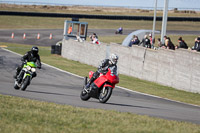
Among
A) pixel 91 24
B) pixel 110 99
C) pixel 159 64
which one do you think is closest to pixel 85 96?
pixel 110 99

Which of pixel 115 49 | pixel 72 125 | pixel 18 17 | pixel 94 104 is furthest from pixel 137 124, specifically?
pixel 18 17

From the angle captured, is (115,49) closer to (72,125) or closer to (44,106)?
(44,106)

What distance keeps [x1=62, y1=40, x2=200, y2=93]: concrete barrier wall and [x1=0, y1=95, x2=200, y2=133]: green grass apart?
9.18 metres

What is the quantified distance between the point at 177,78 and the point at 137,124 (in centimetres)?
1130

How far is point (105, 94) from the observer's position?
12211 millimetres

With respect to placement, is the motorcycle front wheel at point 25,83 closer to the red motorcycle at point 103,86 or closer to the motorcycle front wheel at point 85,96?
the motorcycle front wheel at point 85,96

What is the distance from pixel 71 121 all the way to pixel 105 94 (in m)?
3.86

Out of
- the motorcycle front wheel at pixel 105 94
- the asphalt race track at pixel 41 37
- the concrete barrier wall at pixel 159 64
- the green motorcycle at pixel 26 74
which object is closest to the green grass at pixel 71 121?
the motorcycle front wheel at pixel 105 94

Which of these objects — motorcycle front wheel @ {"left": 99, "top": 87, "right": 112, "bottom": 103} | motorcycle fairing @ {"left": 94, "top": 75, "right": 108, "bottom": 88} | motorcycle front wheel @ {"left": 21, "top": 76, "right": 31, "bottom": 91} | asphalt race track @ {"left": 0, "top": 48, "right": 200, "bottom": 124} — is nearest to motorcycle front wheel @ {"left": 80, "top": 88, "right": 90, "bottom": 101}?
asphalt race track @ {"left": 0, "top": 48, "right": 200, "bottom": 124}

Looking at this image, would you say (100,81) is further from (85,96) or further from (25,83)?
(25,83)

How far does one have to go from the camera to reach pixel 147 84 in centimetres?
2055

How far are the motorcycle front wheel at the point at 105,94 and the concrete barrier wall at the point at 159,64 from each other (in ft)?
22.6

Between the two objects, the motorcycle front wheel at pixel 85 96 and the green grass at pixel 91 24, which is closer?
the motorcycle front wheel at pixel 85 96

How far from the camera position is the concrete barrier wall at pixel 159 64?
1853 centimetres
